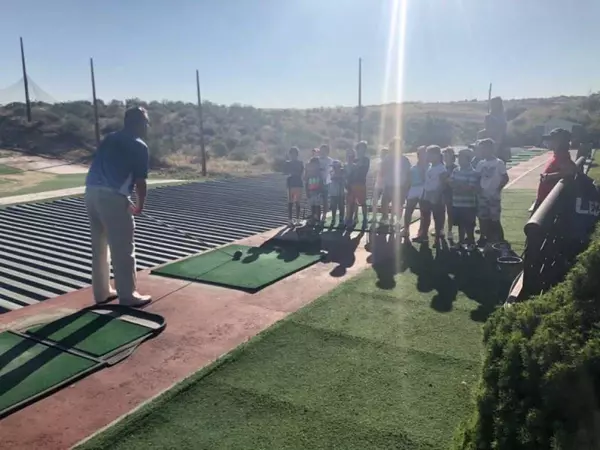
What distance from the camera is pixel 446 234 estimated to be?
8.57 metres

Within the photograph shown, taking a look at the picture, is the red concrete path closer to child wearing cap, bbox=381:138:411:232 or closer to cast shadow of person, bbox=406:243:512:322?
cast shadow of person, bbox=406:243:512:322

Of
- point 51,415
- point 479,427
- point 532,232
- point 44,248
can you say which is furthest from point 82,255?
point 479,427

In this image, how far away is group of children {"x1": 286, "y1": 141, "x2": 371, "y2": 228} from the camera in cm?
910

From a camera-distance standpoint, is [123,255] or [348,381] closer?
[348,381]

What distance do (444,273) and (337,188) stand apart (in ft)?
11.1

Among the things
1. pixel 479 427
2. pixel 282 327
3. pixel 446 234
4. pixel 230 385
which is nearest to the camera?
pixel 479 427

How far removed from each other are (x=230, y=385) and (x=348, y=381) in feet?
2.76

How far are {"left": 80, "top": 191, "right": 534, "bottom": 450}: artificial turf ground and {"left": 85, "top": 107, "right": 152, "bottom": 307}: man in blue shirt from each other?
1663 mm

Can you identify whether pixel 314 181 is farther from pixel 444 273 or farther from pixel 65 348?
pixel 65 348

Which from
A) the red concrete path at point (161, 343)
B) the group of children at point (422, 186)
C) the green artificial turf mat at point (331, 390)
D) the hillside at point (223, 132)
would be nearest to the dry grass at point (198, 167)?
the hillside at point (223, 132)

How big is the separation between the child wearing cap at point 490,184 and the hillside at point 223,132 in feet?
55.9

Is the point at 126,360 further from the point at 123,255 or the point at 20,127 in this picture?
the point at 20,127

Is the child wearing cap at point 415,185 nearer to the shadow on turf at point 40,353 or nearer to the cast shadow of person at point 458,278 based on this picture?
the cast shadow of person at point 458,278

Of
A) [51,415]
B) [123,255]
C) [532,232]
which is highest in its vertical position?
[532,232]
